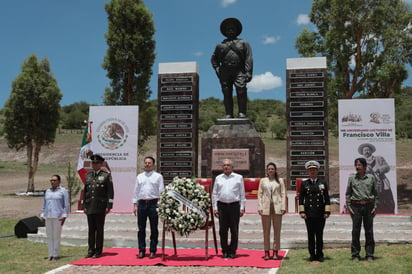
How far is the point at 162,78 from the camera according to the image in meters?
12.7

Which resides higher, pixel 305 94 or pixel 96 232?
pixel 305 94

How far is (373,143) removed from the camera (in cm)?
1034

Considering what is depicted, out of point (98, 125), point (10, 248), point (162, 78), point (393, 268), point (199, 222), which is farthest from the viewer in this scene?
point (162, 78)

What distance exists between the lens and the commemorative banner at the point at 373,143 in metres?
10.3

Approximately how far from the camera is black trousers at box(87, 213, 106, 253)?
21.5 feet

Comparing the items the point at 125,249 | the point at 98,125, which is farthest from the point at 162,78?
the point at 125,249

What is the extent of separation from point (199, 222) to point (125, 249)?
1877mm

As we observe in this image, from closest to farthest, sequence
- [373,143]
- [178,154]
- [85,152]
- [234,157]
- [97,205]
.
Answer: [97,205], [373,143], [85,152], [234,157], [178,154]

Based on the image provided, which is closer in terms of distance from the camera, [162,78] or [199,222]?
Answer: [199,222]

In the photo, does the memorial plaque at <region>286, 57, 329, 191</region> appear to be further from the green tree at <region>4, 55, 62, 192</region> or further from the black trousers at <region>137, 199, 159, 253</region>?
the green tree at <region>4, 55, 62, 192</region>

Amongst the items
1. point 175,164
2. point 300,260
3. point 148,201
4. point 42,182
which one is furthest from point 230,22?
point 42,182

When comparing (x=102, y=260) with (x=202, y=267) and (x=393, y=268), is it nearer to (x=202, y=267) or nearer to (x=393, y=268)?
(x=202, y=267)

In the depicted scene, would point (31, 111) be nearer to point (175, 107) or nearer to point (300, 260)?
point (175, 107)

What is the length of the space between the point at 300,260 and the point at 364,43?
12.6 meters
